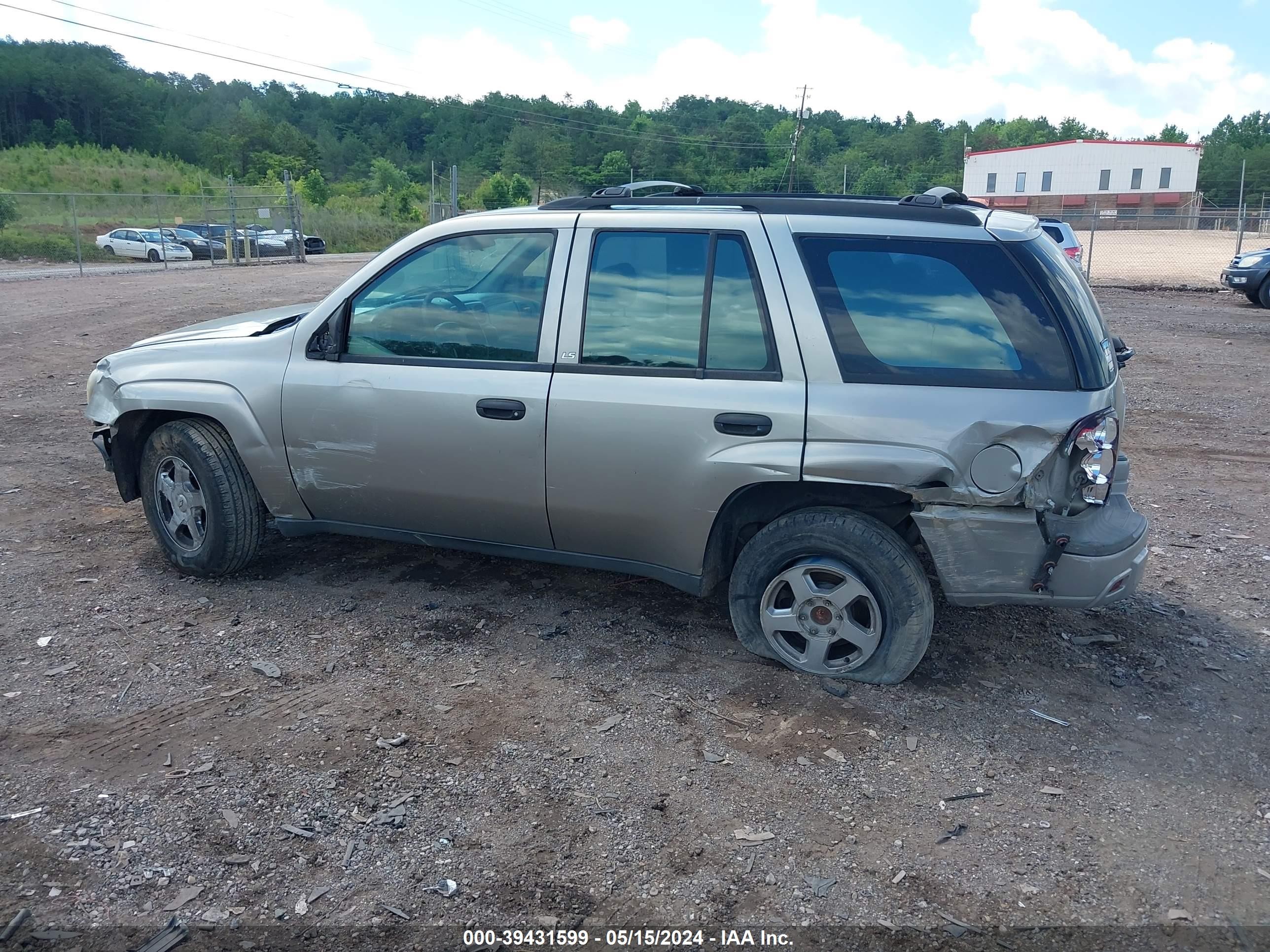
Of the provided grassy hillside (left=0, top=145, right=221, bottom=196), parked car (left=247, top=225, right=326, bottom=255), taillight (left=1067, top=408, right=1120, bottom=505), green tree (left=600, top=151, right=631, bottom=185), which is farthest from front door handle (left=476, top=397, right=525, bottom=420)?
grassy hillside (left=0, top=145, right=221, bottom=196)

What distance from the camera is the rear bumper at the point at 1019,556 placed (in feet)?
12.1

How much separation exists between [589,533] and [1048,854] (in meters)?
2.14

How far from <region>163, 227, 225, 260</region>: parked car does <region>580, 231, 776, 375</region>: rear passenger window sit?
33.9 metres

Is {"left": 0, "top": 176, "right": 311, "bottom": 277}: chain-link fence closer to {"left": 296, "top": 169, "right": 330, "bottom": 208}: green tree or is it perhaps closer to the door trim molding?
{"left": 296, "top": 169, "right": 330, "bottom": 208}: green tree

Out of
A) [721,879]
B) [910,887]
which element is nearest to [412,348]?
[721,879]

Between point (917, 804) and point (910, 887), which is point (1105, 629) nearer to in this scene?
point (917, 804)

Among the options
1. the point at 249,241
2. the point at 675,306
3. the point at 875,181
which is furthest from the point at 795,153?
the point at 675,306

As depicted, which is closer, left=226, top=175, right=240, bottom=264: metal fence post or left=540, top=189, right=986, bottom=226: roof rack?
left=540, top=189, right=986, bottom=226: roof rack

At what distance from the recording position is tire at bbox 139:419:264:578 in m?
4.88

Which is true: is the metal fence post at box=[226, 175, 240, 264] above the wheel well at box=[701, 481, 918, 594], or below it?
above

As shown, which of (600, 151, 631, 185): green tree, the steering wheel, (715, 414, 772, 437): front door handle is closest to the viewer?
(715, 414, 772, 437): front door handle

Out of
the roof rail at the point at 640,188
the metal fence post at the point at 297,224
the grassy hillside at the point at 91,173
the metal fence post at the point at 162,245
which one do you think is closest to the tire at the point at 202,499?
the roof rail at the point at 640,188

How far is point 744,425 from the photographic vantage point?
387 cm

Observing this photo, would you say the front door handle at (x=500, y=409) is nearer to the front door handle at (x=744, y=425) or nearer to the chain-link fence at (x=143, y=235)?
the front door handle at (x=744, y=425)
